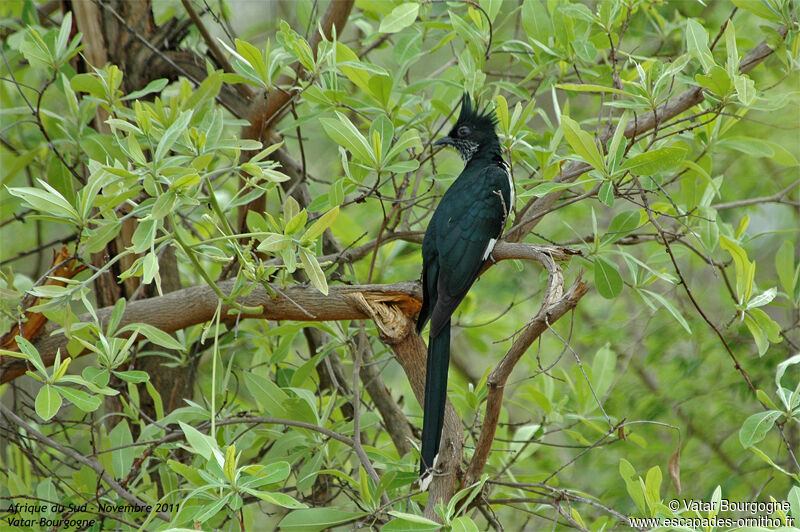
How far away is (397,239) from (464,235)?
27cm

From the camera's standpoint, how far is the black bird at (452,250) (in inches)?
99.0

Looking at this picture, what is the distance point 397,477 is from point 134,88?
2242 millimetres

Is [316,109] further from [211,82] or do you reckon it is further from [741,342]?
[741,342]

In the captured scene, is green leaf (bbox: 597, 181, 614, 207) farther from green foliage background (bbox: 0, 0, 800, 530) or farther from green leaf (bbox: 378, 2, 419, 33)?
green leaf (bbox: 378, 2, 419, 33)

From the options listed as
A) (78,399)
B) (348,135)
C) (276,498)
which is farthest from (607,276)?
(78,399)

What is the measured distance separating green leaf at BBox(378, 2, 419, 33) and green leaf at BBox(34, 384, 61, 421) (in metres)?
1.54

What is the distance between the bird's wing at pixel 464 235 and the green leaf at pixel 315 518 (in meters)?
0.77

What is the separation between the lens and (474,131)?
369 cm

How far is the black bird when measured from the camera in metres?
2.52

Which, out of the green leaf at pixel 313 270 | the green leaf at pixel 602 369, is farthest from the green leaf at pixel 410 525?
the green leaf at pixel 602 369

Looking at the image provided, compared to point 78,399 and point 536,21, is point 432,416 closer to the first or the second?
point 78,399

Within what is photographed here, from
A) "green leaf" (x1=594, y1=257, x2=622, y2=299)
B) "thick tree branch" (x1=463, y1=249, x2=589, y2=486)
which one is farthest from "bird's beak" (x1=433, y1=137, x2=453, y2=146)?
"thick tree branch" (x1=463, y1=249, x2=589, y2=486)

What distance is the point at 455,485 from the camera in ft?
7.97

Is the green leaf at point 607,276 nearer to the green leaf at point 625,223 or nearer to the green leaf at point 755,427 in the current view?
the green leaf at point 625,223
